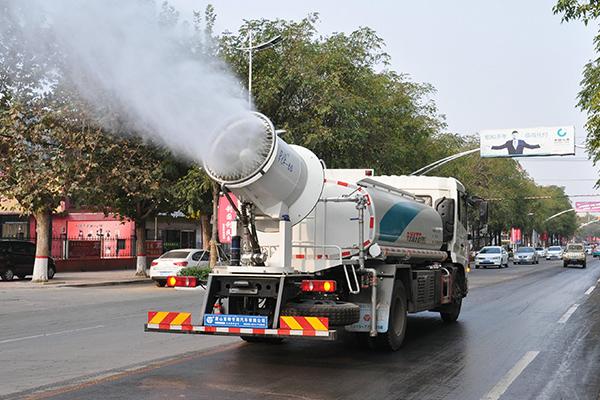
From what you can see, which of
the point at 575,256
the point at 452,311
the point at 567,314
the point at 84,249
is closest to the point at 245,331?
the point at 452,311

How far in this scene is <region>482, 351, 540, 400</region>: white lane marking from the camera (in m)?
7.44

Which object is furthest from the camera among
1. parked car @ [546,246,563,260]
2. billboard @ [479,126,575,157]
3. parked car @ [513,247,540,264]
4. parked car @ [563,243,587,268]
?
parked car @ [546,246,563,260]

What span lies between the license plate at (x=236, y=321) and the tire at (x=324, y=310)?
0.31 m

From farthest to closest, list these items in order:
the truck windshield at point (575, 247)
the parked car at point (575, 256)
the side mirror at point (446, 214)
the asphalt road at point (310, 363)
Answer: the truck windshield at point (575, 247) → the parked car at point (575, 256) → the side mirror at point (446, 214) → the asphalt road at point (310, 363)

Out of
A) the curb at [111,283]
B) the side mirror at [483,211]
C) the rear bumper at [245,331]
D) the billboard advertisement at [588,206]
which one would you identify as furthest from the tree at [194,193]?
the billboard advertisement at [588,206]

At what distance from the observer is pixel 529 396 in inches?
291

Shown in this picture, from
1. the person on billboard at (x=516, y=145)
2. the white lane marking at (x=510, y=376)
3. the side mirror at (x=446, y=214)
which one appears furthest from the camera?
the person on billboard at (x=516, y=145)

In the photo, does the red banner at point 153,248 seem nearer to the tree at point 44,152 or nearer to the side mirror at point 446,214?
the tree at point 44,152

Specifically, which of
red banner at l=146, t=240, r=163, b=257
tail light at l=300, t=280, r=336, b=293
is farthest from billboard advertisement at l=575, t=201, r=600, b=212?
tail light at l=300, t=280, r=336, b=293

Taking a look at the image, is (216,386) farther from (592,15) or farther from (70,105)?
(70,105)

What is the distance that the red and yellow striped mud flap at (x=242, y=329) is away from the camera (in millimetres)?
8141

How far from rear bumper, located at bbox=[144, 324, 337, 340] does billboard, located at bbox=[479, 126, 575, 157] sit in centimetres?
3716

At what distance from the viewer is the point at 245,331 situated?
8344 millimetres

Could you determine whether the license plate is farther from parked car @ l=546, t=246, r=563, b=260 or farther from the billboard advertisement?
the billboard advertisement
